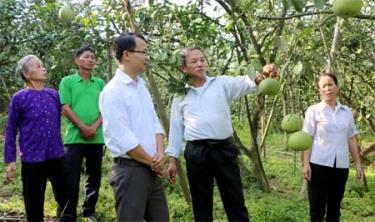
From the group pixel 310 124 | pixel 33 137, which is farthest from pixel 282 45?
pixel 33 137

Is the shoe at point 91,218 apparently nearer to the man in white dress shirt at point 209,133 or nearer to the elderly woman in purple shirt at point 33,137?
the elderly woman in purple shirt at point 33,137

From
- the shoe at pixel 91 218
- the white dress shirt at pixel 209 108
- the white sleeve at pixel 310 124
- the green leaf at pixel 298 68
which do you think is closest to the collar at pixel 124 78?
the white dress shirt at pixel 209 108

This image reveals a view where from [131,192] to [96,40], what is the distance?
214 cm

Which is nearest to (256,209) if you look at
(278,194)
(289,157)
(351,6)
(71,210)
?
(278,194)

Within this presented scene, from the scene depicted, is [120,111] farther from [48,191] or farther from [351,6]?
[48,191]

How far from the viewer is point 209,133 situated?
269cm

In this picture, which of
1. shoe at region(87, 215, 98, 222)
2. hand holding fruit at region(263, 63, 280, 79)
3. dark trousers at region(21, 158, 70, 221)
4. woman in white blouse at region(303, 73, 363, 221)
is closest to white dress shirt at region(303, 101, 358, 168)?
woman in white blouse at region(303, 73, 363, 221)

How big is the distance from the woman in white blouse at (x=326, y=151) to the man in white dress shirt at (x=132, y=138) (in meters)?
1.28

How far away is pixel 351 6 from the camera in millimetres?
1778

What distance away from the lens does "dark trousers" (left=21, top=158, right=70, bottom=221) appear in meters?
2.90

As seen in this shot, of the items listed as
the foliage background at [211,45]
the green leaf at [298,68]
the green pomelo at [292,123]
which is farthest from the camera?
the foliage background at [211,45]

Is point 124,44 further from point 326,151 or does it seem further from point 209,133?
point 326,151

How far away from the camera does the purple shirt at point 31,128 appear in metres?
2.88

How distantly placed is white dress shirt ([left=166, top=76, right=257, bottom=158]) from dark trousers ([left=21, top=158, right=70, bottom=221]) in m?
0.70
